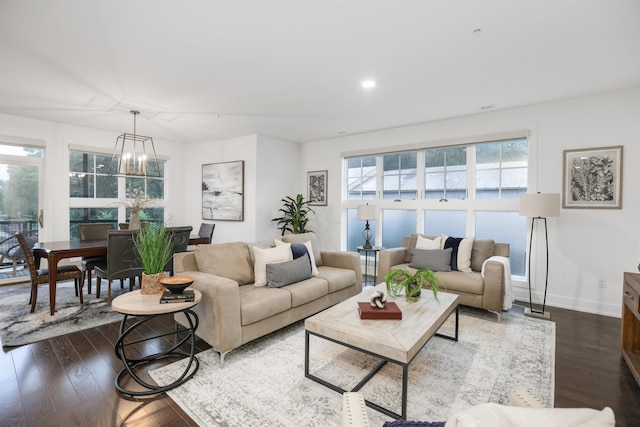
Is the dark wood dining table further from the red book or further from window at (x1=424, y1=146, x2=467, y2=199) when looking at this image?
window at (x1=424, y1=146, x2=467, y2=199)

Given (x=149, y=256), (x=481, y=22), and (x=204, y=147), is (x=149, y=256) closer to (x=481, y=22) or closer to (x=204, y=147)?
(x=481, y=22)

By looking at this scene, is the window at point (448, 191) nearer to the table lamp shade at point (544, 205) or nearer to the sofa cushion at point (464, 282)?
the table lamp shade at point (544, 205)

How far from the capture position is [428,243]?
4.12 metres

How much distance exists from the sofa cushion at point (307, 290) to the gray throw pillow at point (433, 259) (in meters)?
1.30

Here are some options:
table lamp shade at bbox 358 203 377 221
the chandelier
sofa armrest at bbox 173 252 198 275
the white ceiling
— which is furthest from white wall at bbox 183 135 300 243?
sofa armrest at bbox 173 252 198 275

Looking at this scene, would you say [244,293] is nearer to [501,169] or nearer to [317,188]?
[317,188]

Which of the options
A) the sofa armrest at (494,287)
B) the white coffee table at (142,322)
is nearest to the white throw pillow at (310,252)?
the white coffee table at (142,322)

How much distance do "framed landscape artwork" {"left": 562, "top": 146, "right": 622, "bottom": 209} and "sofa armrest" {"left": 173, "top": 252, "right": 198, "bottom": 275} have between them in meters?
4.35

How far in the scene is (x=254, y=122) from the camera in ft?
16.0

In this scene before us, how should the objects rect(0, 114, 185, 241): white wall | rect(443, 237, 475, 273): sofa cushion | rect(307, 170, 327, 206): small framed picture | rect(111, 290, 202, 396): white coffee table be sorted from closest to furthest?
rect(111, 290, 202, 396): white coffee table → rect(443, 237, 475, 273): sofa cushion → rect(0, 114, 185, 241): white wall → rect(307, 170, 327, 206): small framed picture

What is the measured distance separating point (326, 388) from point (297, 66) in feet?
8.98

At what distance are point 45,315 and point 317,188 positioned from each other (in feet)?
14.3

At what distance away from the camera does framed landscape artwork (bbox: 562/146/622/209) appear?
3506 mm

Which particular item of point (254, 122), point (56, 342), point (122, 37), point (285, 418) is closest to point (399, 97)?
point (254, 122)
